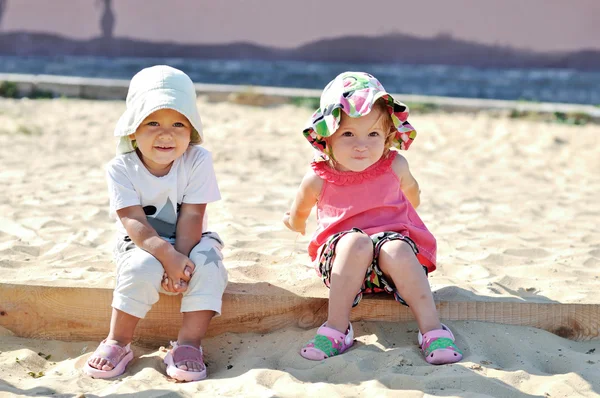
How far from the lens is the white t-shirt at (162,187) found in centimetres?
288

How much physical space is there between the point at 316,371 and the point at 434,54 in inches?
373

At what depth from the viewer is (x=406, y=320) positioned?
2.91m

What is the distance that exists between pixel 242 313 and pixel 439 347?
2.46ft

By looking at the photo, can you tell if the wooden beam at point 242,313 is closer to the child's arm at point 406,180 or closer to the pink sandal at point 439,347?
the pink sandal at point 439,347

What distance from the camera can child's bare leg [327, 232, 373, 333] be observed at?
8.98ft

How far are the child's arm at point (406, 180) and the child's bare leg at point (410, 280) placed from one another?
32 cm

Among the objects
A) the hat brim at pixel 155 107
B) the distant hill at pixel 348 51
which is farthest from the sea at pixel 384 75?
the hat brim at pixel 155 107

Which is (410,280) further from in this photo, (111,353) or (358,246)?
(111,353)

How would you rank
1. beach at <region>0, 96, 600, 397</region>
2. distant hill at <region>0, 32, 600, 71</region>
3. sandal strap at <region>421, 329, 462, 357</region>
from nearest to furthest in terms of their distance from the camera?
1. beach at <region>0, 96, 600, 397</region>
2. sandal strap at <region>421, 329, 462, 357</region>
3. distant hill at <region>0, 32, 600, 71</region>

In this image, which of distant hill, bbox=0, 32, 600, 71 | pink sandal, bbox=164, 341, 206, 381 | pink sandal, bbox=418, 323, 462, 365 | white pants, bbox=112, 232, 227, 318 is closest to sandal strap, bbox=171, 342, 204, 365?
pink sandal, bbox=164, 341, 206, 381

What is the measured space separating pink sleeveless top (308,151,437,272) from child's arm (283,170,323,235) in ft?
0.07

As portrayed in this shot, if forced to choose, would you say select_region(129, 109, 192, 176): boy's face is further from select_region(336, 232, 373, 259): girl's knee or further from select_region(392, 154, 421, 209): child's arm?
select_region(392, 154, 421, 209): child's arm

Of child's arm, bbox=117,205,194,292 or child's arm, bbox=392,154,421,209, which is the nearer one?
child's arm, bbox=117,205,194,292

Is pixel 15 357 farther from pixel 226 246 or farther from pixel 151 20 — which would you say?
pixel 151 20
